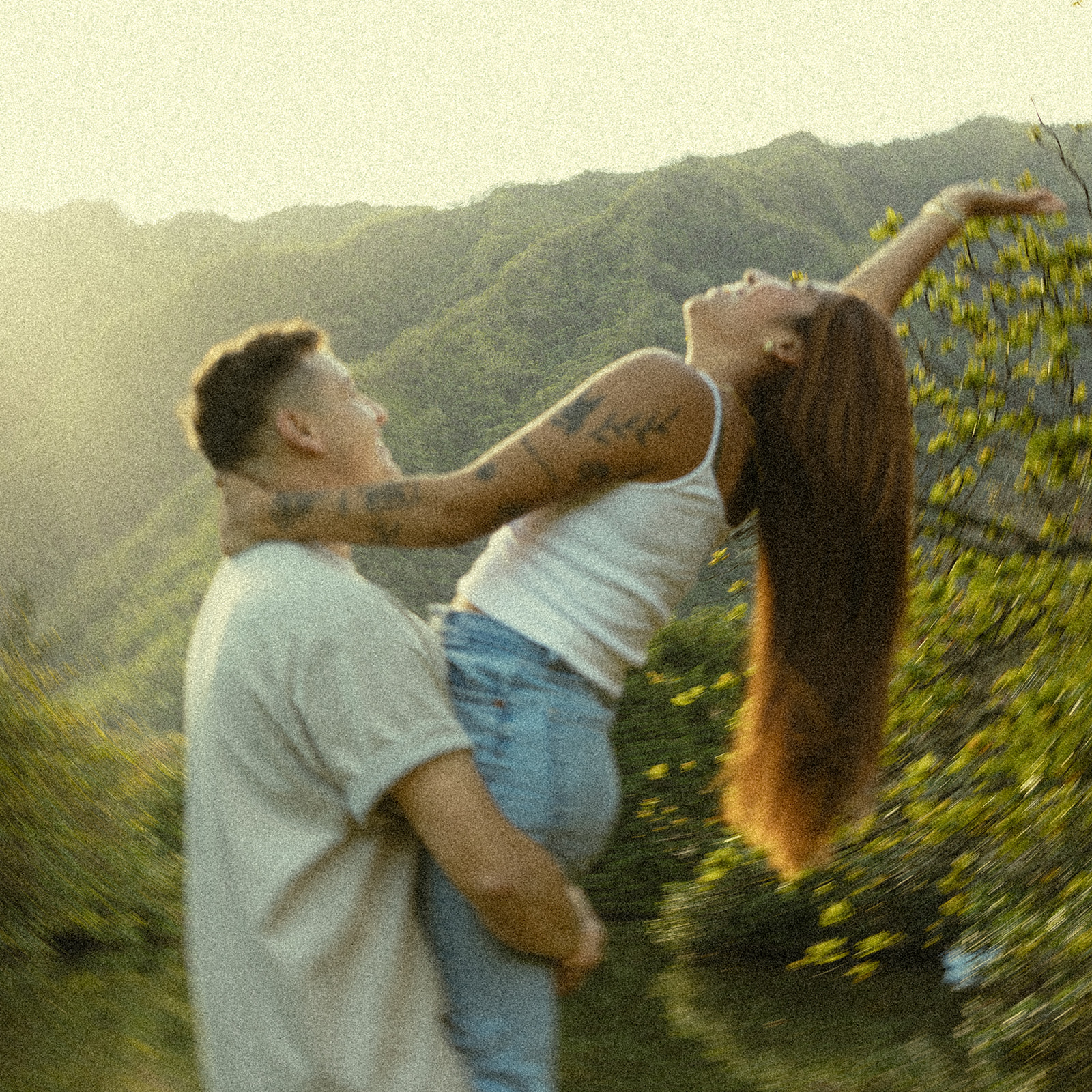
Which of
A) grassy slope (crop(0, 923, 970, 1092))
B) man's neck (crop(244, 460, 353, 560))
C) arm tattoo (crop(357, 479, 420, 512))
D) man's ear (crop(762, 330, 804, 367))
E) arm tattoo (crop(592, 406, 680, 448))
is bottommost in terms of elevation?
grassy slope (crop(0, 923, 970, 1092))

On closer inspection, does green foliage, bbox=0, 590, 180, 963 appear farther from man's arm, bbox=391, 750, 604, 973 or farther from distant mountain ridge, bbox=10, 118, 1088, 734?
distant mountain ridge, bbox=10, 118, 1088, 734

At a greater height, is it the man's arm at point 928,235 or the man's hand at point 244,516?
the man's arm at point 928,235

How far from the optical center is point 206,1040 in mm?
1410

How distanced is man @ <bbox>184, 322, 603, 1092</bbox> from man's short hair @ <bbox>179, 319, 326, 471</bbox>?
0.19 m

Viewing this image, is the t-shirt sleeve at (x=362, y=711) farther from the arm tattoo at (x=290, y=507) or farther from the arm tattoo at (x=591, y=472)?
the arm tattoo at (x=591, y=472)

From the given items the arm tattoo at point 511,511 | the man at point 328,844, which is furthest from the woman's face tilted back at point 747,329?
the man at point 328,844

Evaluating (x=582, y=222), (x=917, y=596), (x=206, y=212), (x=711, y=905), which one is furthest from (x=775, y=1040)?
(x=206, y=212)

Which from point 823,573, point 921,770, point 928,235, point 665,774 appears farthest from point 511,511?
point 665,774

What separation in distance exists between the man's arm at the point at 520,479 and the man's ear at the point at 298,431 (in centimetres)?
9

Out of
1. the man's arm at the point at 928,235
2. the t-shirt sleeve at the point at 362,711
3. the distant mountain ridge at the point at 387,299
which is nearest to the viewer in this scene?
the t-shirt sleeve at the point at 362,711

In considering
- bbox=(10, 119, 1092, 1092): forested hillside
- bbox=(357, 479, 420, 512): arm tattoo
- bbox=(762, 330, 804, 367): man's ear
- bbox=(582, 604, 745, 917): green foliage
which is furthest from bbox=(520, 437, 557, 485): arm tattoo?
bbox=(582, 604, 745, 917): green foliage

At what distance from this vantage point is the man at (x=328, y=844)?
131 cm

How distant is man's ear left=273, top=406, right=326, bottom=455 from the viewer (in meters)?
1.55

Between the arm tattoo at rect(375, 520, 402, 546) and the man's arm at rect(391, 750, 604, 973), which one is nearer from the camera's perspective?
the man's arm at rect(391, 750, 604, 973)
